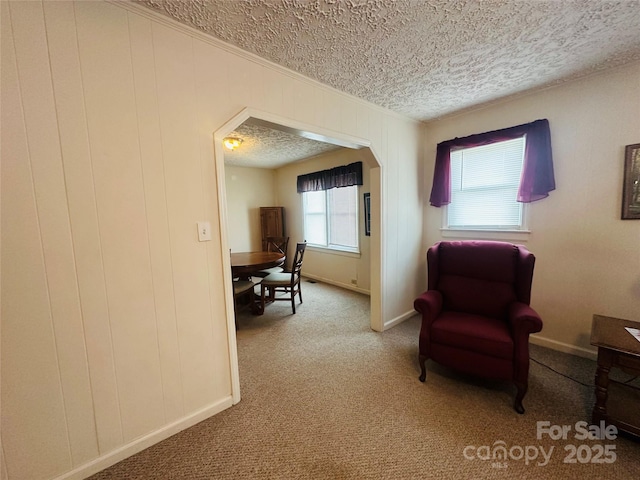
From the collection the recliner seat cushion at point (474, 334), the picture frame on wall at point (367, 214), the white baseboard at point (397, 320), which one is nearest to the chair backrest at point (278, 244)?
the picture frame on wall at point (367, 214)

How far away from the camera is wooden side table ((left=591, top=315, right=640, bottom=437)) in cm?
140

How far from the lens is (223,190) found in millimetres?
1694

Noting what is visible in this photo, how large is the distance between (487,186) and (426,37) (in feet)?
6.07

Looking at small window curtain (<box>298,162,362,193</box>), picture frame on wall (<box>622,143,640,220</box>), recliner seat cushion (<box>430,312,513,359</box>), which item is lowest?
recliner seat cushion (<box>430,312,513,359</box>)

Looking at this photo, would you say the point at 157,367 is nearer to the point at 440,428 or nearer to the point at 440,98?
the point at 440,428

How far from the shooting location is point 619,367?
1431 mm

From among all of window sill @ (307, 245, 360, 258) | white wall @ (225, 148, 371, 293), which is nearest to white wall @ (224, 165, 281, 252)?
white wall @ (225, 148, 371, 293)

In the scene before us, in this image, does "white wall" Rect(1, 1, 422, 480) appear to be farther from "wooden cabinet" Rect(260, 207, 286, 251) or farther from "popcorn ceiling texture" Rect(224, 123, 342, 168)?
"wooden cabinet" Rect(260, 207, 286, 251)

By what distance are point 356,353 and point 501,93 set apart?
295 centimetres

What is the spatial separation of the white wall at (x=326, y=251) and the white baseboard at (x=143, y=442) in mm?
2960

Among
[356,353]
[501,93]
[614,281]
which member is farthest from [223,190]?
[614,281]

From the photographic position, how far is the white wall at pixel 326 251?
167 inches

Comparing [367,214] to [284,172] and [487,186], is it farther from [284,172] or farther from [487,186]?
[284,172]

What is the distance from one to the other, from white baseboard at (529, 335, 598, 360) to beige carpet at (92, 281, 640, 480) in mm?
93
